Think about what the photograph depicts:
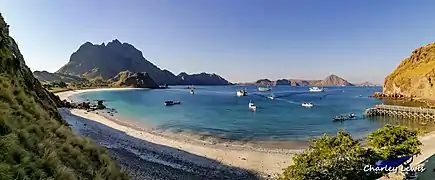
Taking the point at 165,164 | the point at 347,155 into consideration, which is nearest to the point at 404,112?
the point at 165,164

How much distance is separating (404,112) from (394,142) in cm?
6112

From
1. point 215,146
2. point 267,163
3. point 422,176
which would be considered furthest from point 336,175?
point 215,146

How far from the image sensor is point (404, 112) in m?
70.1

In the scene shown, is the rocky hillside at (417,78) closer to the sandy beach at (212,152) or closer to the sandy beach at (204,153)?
the sandy beach at (204,153)

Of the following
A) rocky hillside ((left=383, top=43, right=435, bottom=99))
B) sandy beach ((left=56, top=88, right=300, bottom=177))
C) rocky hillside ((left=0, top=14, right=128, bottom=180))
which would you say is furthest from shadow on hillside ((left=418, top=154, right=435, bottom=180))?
rocky hillside ((left=383, top=43, right=435, bottom=99))

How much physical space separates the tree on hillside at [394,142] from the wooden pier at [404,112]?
5445cm

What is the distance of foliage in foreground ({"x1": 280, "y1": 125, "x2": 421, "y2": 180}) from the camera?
44.4ft

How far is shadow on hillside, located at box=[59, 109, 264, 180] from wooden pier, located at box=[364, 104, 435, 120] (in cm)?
5506

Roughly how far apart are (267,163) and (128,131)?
75.6 feet

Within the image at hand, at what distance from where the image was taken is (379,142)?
17891 millimetres

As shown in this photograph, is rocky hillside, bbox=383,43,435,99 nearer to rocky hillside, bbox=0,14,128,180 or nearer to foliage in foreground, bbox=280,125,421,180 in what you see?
foliage in foreground, bbox=280,125,421,180

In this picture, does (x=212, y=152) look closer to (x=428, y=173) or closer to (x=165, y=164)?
(x=165, y=164)

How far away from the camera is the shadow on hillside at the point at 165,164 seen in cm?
2250

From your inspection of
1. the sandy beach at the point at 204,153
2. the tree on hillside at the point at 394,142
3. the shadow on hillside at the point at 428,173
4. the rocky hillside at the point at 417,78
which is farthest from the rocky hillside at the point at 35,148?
the rocky hillside at the point at 417,78
